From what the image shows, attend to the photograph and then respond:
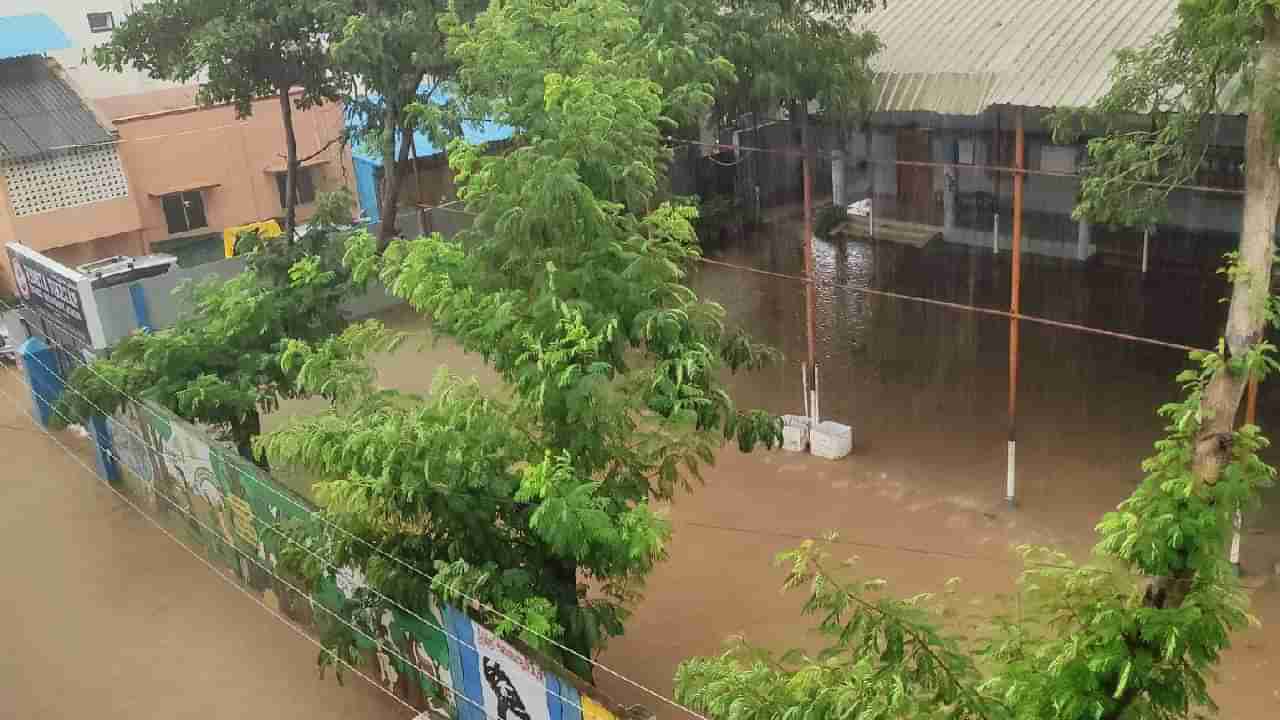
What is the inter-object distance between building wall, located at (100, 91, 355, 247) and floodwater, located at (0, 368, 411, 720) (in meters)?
9.69

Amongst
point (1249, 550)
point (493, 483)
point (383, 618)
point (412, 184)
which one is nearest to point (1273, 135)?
point (1249, 550)

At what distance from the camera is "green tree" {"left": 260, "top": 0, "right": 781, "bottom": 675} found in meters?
6.21

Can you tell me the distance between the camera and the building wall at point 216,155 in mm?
21266

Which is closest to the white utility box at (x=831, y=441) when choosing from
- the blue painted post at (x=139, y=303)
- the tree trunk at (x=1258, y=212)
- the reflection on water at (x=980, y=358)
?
the reflection on water at (x=980, y=358)

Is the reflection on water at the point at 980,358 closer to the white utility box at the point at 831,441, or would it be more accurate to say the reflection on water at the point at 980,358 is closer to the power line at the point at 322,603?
the white utility box at the point at 831,441

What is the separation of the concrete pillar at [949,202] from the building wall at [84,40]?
1616 centimetres

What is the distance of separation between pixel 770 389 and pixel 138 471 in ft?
23.5

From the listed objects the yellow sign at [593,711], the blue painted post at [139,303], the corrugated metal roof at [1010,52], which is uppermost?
the corrugated metal roof at [1010,52]

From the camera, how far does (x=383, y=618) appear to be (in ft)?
27.7

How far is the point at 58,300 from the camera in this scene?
14.1 meters

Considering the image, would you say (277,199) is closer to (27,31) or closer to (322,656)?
(27,31)

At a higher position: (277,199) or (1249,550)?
(277,199)

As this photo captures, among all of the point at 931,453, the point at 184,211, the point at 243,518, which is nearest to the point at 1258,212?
the point at 931,453

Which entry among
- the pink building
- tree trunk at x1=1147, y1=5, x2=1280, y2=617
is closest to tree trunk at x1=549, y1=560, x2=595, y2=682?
tree trunk at x1=1147, y1=5, x2=1280, y2=617
